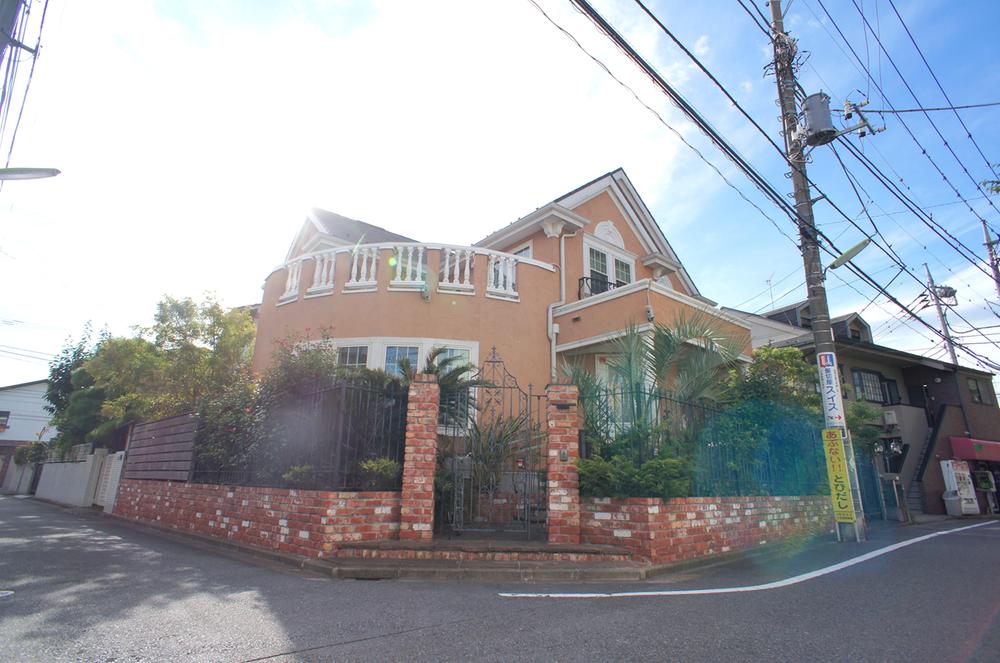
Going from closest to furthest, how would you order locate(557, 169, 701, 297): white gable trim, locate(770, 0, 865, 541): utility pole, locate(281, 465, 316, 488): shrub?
locate(281, 465, 316, 488): shrub → locate(770, 0, 865, 541): utility pole → locate(557, 169, 701, 297): white gable trim

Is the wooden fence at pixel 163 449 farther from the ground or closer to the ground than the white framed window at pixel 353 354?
closer to the ground

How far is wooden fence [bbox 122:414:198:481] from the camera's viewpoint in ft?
30.6

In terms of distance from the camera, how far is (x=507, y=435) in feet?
23.7

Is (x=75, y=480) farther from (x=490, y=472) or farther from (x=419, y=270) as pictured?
(x=490, y=472)

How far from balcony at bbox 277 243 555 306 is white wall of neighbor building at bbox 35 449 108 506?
10951mm

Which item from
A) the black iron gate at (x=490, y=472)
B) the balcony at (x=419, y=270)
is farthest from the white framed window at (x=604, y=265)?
the black iron gate at (x=490, y=472)

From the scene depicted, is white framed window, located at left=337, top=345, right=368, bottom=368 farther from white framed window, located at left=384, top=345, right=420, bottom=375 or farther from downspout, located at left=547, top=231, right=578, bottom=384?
downspout, located at left=547, top=231, right=578, bottom=384

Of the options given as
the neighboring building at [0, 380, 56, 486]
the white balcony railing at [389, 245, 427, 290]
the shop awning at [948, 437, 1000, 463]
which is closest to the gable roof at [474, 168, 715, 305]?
the white balcony railing at [389, 245, 427, 290]

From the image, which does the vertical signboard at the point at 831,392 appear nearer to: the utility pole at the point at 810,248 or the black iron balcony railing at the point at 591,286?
the utility pole at the point at 810,248

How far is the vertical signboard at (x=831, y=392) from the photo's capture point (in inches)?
355

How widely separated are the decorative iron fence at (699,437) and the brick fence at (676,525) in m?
0.22

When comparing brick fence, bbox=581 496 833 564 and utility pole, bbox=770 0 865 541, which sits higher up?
A: utility pole, bbox=770 0 865 541

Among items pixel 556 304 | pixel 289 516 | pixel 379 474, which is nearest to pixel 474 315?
pixel 556 304

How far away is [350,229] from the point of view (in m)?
16.7
